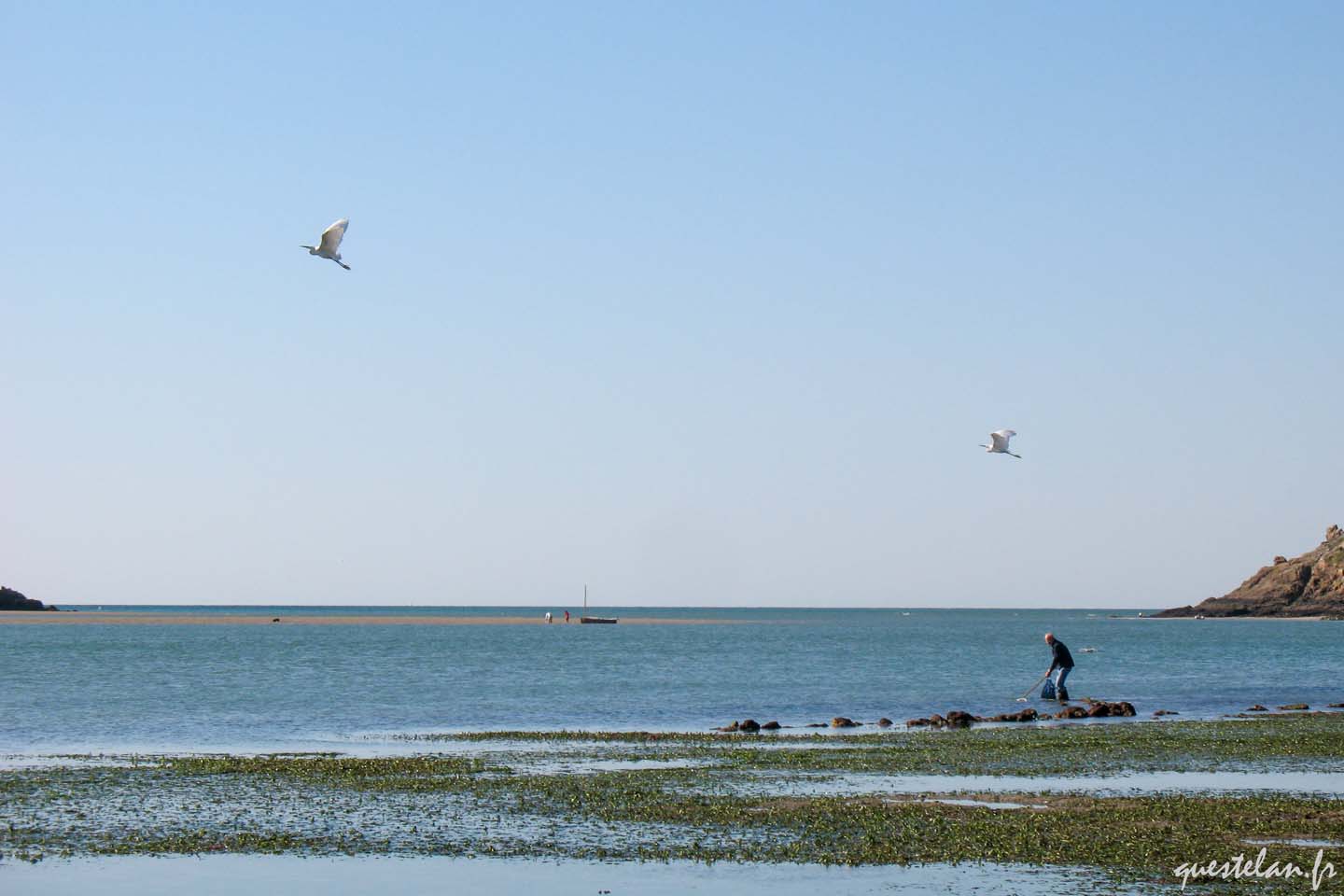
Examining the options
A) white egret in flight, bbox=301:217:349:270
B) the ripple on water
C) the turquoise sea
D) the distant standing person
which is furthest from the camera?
the distant standing person

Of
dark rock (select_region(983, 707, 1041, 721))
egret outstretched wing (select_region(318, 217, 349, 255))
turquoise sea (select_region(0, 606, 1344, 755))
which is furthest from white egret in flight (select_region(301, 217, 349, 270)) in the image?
dark rock (select_region(983, 707, 1041, 721))

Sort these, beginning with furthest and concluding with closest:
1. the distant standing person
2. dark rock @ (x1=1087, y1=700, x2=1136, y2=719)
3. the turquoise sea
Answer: the distant standing person < dark rock @ (x1=1087, y1=700, x2=1136, y2=719) < the turquoise sea

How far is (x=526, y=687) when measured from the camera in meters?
61.9

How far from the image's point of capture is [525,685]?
210ft

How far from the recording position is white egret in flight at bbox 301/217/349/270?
3466 centimetres

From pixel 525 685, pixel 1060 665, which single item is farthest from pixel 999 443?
pixel 525 685

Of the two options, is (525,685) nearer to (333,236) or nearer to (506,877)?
(333,236)

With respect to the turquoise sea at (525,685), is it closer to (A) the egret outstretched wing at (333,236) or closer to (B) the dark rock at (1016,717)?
(B) the dark rock at (1016,717)

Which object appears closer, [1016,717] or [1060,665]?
[1016,717]

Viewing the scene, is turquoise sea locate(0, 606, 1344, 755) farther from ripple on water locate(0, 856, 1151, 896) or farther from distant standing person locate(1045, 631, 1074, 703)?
ripple on water locate(0, 856, 1151, 896)

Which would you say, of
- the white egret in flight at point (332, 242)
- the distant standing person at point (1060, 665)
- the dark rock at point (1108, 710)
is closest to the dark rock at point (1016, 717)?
the dark rock at point (1108, 710)

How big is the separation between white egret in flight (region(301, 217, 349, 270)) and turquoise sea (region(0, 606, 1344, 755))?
11844mm

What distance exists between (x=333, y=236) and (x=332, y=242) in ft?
0.44

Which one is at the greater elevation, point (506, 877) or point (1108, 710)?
point (1108, 710)
